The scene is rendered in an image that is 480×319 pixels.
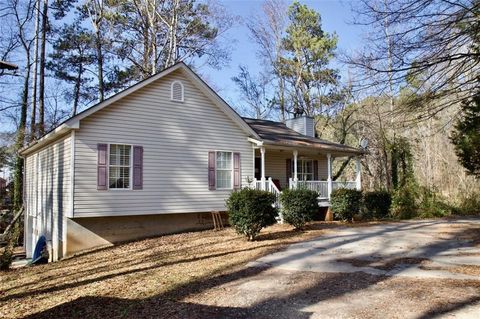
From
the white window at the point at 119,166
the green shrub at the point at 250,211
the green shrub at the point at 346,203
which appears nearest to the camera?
the green shrub at the point at 250,211

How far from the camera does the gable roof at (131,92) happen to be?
10892 millimetres

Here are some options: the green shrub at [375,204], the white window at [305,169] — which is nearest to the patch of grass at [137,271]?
the green shrub at [375,204]

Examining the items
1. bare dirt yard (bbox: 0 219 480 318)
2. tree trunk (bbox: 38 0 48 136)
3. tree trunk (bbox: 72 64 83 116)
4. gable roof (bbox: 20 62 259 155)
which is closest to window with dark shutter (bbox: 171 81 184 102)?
gable roof (bbox: 20 62 259 155)

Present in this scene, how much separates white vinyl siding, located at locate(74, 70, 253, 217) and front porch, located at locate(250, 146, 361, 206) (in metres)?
1.83

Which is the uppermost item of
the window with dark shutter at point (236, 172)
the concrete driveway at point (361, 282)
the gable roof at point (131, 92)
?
the gable roof at point (131, 92)

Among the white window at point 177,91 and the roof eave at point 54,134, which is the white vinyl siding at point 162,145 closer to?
the white window at point 177,91

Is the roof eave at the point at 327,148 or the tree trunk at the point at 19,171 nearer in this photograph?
the roof eave at the point at 327,148

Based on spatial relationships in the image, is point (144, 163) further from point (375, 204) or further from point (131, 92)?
point (375, 204)

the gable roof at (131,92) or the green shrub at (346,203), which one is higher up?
the gable roof at (131,92)

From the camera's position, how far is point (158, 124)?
12680mm

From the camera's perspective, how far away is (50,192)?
537 inches

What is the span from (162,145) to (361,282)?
8.53 metres

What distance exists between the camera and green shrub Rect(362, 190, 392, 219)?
15.7 metres

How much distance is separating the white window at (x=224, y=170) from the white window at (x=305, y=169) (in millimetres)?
5376
